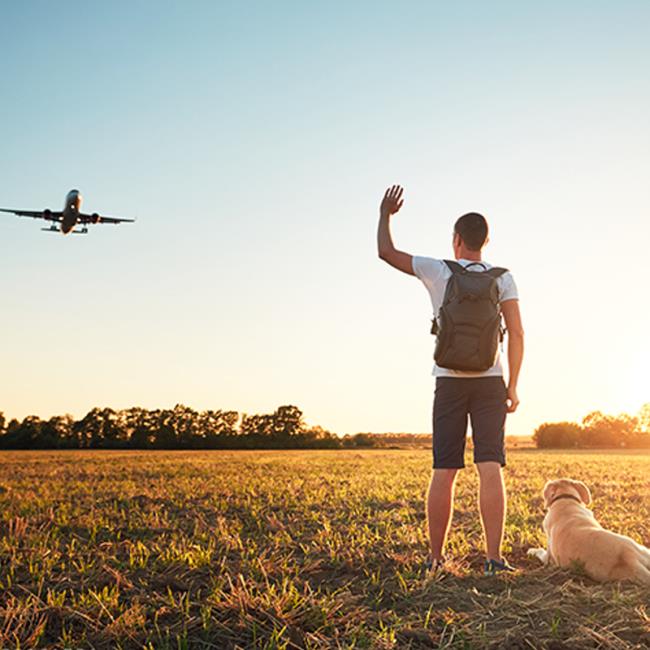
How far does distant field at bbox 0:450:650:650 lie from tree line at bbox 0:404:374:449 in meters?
60.1

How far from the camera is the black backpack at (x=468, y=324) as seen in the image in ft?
14.5

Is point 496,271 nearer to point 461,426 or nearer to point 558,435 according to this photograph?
point 461,426

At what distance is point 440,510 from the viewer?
454cm

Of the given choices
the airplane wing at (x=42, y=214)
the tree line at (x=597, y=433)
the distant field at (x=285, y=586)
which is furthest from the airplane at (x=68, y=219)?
the tree line at (x=597, y=433)

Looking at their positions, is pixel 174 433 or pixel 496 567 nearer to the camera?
pixel 496 567

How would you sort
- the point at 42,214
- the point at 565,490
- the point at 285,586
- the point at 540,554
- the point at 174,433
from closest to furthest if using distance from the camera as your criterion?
the point at 285,586, the point at 540,554, the point at 565,490, the point at 42,214, the point at 174,433

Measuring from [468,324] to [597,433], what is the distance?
83209mm

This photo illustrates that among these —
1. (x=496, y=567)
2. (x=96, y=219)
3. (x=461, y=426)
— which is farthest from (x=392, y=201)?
(x=96, y=219)

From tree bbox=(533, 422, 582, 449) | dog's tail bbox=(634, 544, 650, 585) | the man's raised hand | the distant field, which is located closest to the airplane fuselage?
the distant field

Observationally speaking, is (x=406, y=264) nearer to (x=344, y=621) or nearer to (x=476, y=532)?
(x=344, y=621)

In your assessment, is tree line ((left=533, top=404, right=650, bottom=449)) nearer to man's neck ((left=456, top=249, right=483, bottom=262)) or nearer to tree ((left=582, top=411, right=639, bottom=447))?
tree ((left=582, top=411, right=639, bottom=447))

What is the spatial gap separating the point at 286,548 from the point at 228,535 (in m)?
0.84

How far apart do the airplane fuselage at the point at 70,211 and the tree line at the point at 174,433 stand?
37674 millimetres

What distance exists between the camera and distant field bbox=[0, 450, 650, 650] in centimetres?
304
